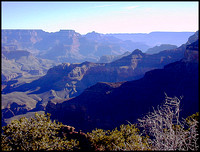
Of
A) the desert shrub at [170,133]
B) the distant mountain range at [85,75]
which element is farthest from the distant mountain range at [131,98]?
the distant mountain range at [85,75]

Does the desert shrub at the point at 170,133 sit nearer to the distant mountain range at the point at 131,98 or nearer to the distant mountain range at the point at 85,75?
the distant mountain range at the point at 131,98

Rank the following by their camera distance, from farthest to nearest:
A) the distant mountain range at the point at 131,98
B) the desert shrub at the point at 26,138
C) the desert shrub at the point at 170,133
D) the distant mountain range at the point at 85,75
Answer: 1. the distant mountain range at the point at 85,75
2. the distant mountain range at the point at 131,98
3. the desert shrub at the point at 26,138
4. the desert shrub at the point at 170,133

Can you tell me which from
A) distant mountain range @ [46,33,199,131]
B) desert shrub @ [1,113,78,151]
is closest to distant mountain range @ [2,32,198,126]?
distant mountain range @ [46,33,199,131]

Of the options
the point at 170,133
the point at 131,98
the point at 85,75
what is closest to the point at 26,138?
the point at 170,133

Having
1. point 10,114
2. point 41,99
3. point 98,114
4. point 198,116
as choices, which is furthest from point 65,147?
point 41,99

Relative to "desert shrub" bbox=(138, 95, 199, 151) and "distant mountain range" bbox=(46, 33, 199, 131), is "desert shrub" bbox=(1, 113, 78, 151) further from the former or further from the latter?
"distant mountain range" bbox=(46, 33, 199, 131)

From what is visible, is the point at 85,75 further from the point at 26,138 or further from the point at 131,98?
the point at 26,138
